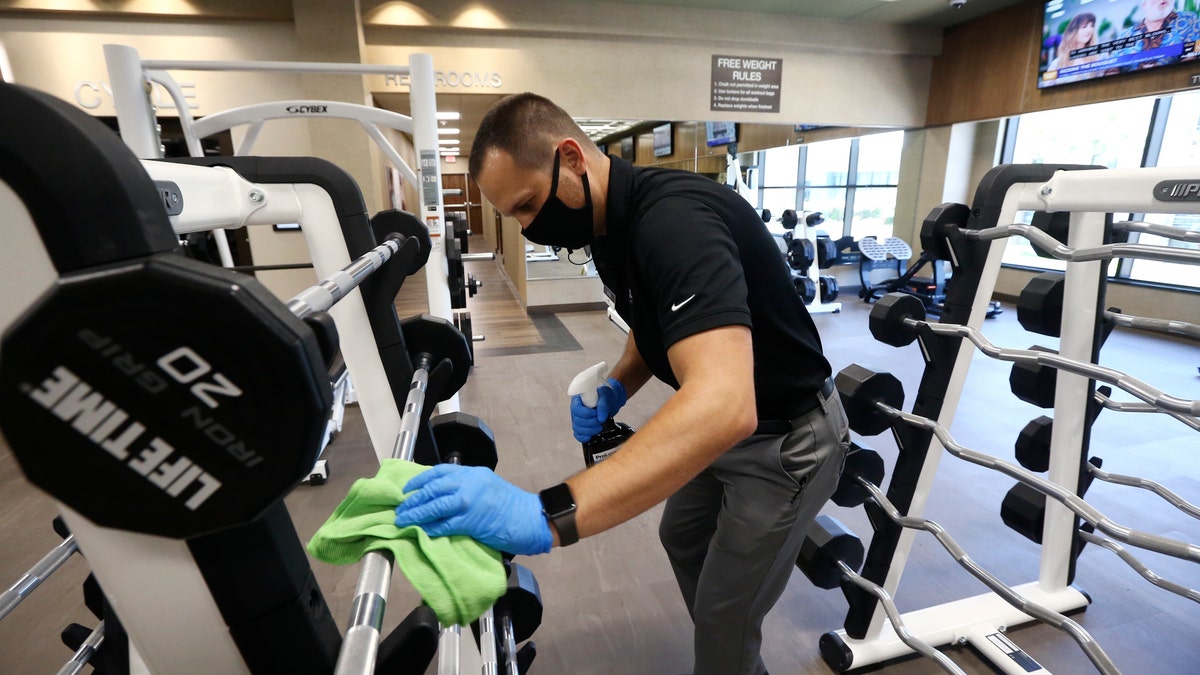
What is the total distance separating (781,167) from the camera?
9.28 meters

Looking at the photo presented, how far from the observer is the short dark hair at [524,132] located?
45.6 inches

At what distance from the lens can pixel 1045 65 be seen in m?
5.99

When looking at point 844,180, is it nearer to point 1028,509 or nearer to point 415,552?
point 1028,509

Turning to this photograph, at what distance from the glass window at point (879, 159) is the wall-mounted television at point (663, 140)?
Result: 121 inches

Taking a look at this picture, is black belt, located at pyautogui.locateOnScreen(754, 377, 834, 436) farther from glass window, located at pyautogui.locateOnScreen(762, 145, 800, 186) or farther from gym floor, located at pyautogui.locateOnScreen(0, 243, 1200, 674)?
glass window, located at pyautogui.locateOnScreen(762, 145, 800, 186)

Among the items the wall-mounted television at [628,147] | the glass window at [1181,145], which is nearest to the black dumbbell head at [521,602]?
the glass window at [1181,145]

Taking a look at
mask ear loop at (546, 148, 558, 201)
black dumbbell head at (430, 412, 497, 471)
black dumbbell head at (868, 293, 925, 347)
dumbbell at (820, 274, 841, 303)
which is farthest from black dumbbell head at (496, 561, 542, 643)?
dumbbell at (820, 274, 841, 303)

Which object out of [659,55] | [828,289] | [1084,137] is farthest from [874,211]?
[659,55]

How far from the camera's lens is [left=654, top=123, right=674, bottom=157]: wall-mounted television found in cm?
958

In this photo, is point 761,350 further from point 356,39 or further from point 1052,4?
point 1052,4

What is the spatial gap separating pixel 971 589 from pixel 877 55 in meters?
6.94

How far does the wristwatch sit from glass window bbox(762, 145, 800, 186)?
9.13 meters

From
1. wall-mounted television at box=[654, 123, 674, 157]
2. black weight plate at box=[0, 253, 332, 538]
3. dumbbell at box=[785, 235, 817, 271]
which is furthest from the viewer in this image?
wall-mounted television at box=[654, 123, 674, 157]

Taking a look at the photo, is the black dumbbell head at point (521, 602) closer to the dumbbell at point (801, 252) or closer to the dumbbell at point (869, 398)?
the dumbbell at point (869, 398)
